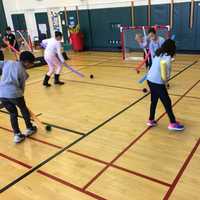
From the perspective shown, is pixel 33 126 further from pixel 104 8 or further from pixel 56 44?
pixel 104 8

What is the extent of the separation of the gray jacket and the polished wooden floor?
0.74 meters

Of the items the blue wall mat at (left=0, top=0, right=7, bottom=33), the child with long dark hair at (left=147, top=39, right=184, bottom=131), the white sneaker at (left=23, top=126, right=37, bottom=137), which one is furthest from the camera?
the blue wall mat at (left=0, top=0, right=7, bottom=33)

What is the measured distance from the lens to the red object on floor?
11.1m

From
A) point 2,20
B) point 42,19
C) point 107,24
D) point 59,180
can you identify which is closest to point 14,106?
point 59,180

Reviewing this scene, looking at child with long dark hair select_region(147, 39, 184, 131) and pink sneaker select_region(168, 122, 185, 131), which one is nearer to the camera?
child with long dark hair select_region(147, 39, 184, 131)

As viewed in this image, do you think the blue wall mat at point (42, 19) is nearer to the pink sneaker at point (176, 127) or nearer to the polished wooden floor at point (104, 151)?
the polished wooden floor at point (104, 151)

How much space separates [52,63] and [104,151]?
3519 mm

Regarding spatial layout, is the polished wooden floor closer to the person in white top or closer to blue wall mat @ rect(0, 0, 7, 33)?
the person in white top

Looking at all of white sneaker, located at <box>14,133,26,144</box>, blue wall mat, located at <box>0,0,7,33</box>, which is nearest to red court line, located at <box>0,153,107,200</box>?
white sneaker, located at <box>14,133,26,144</box>

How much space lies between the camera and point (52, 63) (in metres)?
6.09

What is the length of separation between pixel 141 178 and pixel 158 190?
0.24m

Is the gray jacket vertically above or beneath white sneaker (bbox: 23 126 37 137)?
above

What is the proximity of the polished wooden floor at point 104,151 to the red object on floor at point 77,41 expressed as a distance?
20.1 ft

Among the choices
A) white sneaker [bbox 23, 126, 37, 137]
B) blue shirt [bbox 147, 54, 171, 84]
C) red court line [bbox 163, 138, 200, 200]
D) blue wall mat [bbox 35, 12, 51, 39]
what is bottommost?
red court line [bbox 163, 138, 200, 200]
